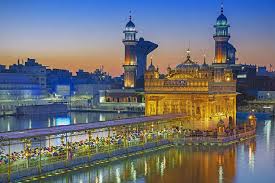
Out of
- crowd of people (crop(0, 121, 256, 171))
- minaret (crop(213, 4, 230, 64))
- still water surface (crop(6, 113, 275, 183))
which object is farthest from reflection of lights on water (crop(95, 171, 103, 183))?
minaret (crop(213, 4, 230, 64))

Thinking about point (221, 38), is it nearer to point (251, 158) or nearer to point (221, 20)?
point (221, 20)

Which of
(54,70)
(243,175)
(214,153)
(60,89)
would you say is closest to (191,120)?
(214,153)

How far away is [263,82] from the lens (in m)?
104

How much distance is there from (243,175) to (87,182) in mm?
7470

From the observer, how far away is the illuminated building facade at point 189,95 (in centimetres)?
4081

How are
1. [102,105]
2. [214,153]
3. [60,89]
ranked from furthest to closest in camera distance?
[60,89], [102,105], [214,153]

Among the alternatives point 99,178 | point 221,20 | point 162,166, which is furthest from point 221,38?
point 99,178

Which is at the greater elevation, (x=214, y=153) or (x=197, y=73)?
(x=197, y=73)

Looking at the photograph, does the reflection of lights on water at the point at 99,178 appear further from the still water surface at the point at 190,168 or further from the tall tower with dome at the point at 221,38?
the tall tower with dome at the point at 221,38

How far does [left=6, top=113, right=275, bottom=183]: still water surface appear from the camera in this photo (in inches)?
959

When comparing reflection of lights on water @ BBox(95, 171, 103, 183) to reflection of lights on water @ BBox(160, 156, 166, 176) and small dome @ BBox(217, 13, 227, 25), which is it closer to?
reflection of lights on water @ BBox(160, 156, 166, 176)

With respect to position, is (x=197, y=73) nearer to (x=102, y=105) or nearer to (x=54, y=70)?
(x=102, y=105)

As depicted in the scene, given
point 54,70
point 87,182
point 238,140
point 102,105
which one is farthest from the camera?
point 54,70

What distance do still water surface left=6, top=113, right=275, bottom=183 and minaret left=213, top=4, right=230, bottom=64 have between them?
45791 millimetres
